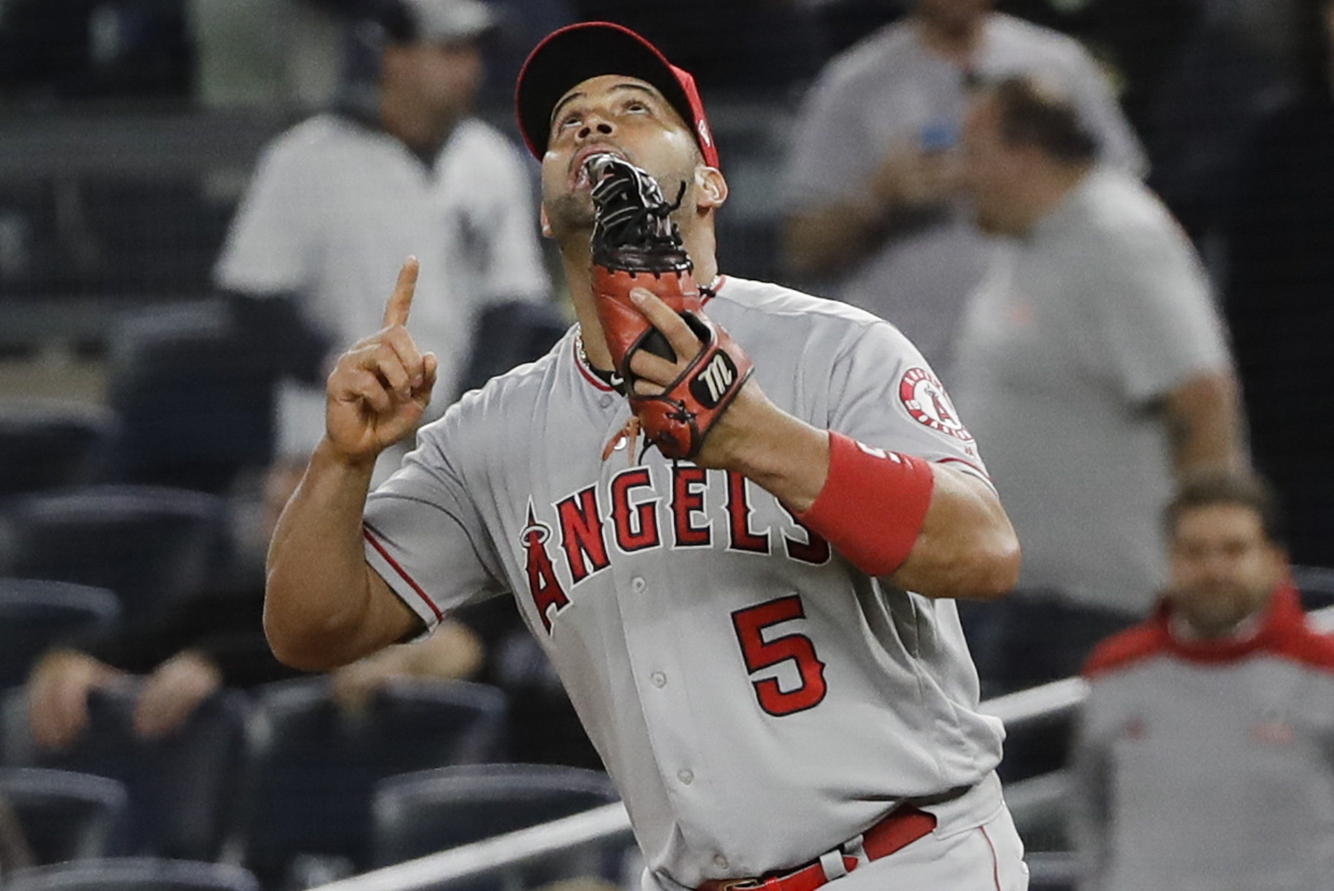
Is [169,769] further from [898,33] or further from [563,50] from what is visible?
[563,50]

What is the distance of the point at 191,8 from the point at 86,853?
291 centimetres

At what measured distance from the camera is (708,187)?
2.19 meters

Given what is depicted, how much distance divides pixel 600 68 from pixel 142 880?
7.06 feet

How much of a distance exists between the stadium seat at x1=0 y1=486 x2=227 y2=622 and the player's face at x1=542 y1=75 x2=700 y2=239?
3.14 metres

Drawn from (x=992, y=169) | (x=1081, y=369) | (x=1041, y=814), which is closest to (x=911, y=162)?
(x=992, y=169)

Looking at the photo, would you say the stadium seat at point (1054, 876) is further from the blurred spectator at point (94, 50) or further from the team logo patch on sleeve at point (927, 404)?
the blurred spectator at point (94, 50)

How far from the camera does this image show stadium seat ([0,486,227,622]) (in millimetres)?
5230

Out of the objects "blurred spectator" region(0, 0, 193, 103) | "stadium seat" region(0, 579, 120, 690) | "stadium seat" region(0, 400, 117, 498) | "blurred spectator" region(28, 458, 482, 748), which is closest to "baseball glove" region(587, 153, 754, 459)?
"blurred spectator" region(28, 458, 482, 748)

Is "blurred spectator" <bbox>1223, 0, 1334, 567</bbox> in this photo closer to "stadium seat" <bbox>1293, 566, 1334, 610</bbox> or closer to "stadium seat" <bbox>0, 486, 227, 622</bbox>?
"stadium seat" <bbox>1293, 566, 1334, 610</bbox>

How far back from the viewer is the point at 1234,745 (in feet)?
11.9

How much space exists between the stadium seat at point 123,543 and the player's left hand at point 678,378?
3480 mm

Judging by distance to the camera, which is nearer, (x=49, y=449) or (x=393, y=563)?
(x=393, y=563)

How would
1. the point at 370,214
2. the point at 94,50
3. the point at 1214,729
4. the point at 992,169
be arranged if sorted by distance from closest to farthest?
the point at 1214,729
the point at 992,169
the point at 370,214
the point at 94,50

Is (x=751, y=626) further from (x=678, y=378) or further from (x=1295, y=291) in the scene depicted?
(x=1295, y=291)
